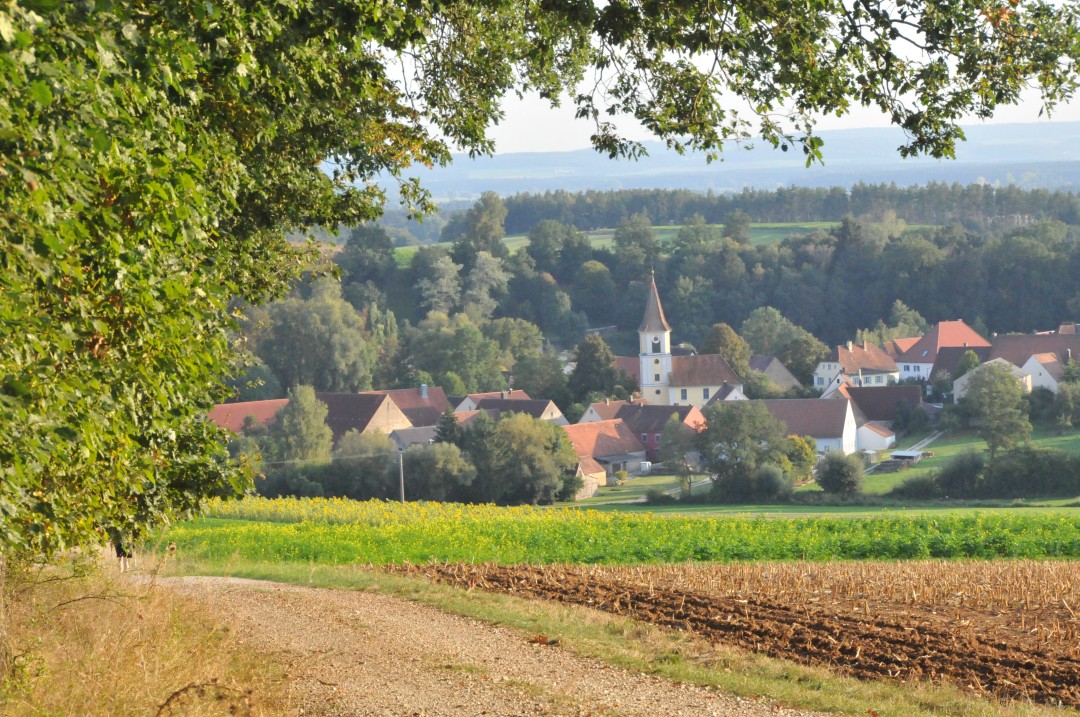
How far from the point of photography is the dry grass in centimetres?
724

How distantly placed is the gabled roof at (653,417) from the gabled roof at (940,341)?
32810 mm

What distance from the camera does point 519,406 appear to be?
7406cm

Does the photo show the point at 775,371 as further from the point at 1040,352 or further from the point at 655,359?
the point at 1040,352

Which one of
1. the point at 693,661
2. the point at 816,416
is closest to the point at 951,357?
the point at 816,416

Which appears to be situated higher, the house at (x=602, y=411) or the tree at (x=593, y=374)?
the tree at (x=593, y=374)

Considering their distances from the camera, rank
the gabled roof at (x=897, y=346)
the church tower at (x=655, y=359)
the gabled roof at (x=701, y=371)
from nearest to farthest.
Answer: the gabled roof at (x=701, y=371)
the church tower at (x=655, y=359)
the gabled roof at (x=897, y=346)

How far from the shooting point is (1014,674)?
10.5 metres

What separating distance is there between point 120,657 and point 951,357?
91065 millimetres

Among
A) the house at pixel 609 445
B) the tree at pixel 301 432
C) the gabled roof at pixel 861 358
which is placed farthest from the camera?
the gabled roof at pixel 861 358

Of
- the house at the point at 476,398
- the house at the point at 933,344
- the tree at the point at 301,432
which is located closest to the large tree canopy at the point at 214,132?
the tree at the point at 301,432

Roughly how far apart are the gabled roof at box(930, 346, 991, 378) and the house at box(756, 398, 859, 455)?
20.4 m

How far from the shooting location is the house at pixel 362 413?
70500 mm

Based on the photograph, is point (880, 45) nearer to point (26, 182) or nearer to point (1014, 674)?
point (1014, 674)

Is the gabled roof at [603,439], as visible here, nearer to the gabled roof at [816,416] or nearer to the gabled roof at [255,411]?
the gabled roof at [816,416]
